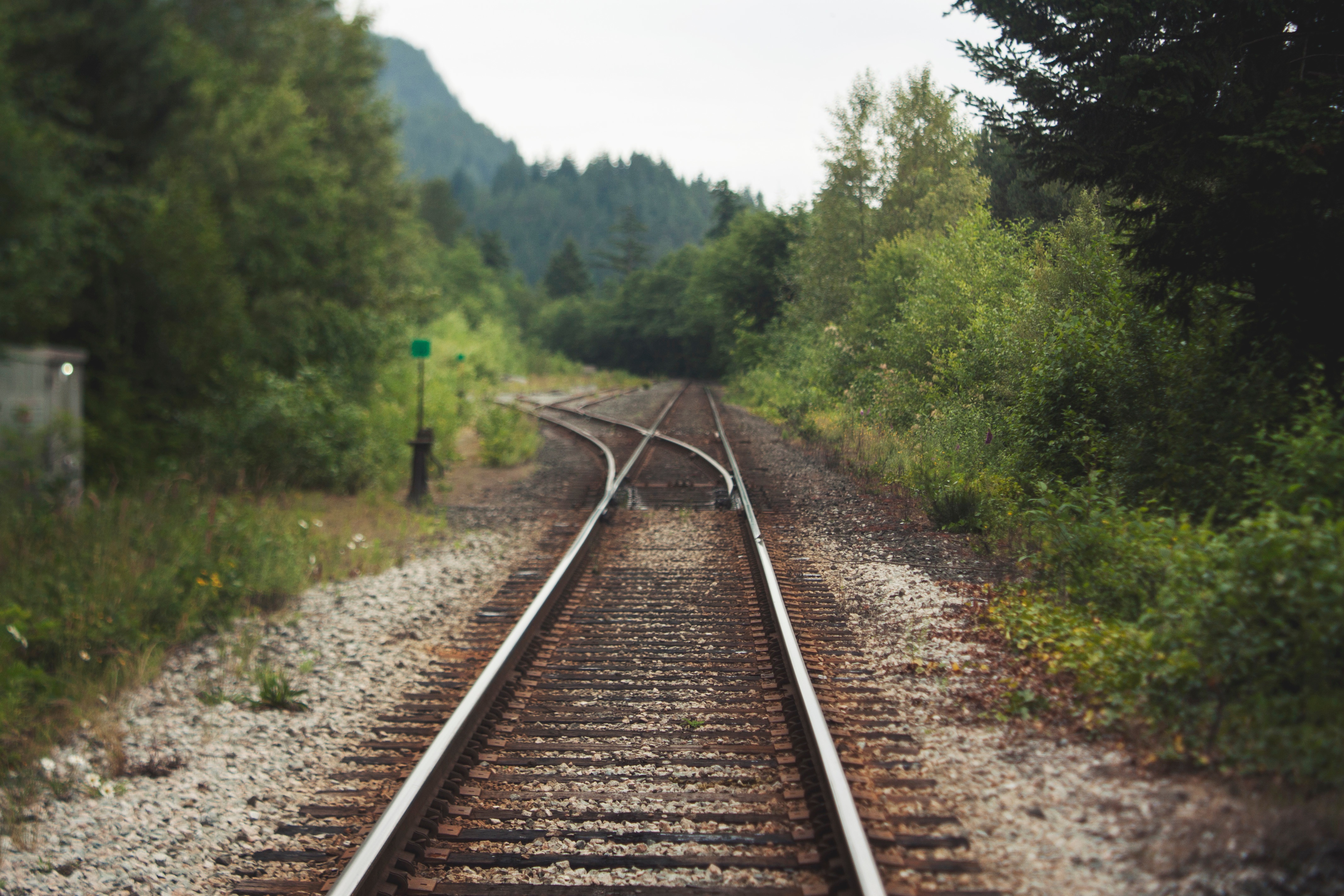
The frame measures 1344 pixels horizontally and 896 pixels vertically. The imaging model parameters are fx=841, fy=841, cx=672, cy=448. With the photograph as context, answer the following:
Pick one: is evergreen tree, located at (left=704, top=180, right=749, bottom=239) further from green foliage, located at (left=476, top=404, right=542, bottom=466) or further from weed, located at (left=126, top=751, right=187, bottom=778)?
weed, located at (left=126, top=751, right=187, bottom=778)

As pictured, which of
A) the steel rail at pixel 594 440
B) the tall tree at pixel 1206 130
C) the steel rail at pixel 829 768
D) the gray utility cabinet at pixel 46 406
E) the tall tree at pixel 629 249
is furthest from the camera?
the tall tree at pixel 629 249

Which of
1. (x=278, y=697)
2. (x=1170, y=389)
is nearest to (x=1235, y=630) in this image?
(x=1170, y=389)

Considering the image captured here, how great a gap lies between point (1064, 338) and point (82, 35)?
41.8 ft

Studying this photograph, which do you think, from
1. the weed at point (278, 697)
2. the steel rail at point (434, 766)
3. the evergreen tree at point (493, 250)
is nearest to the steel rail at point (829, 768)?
the steel rail at point (434, 766)

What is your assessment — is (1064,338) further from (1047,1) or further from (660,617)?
(660,617)

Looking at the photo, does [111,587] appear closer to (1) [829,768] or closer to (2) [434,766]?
(2) [434,766]

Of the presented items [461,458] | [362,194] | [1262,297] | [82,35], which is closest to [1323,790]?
[1262,297]

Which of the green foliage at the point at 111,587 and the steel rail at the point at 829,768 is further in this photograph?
the green foliage at the point at 111,587

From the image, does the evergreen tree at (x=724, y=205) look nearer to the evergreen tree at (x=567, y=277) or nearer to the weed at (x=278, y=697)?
the evergreen tree at (x=567, y=277)

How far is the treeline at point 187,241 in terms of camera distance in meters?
10.6

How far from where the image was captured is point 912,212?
2073cm

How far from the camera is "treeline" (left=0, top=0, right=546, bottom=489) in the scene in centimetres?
1057

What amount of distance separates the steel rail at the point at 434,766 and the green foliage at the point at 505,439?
10.2 meters

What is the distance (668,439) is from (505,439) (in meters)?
3.58
